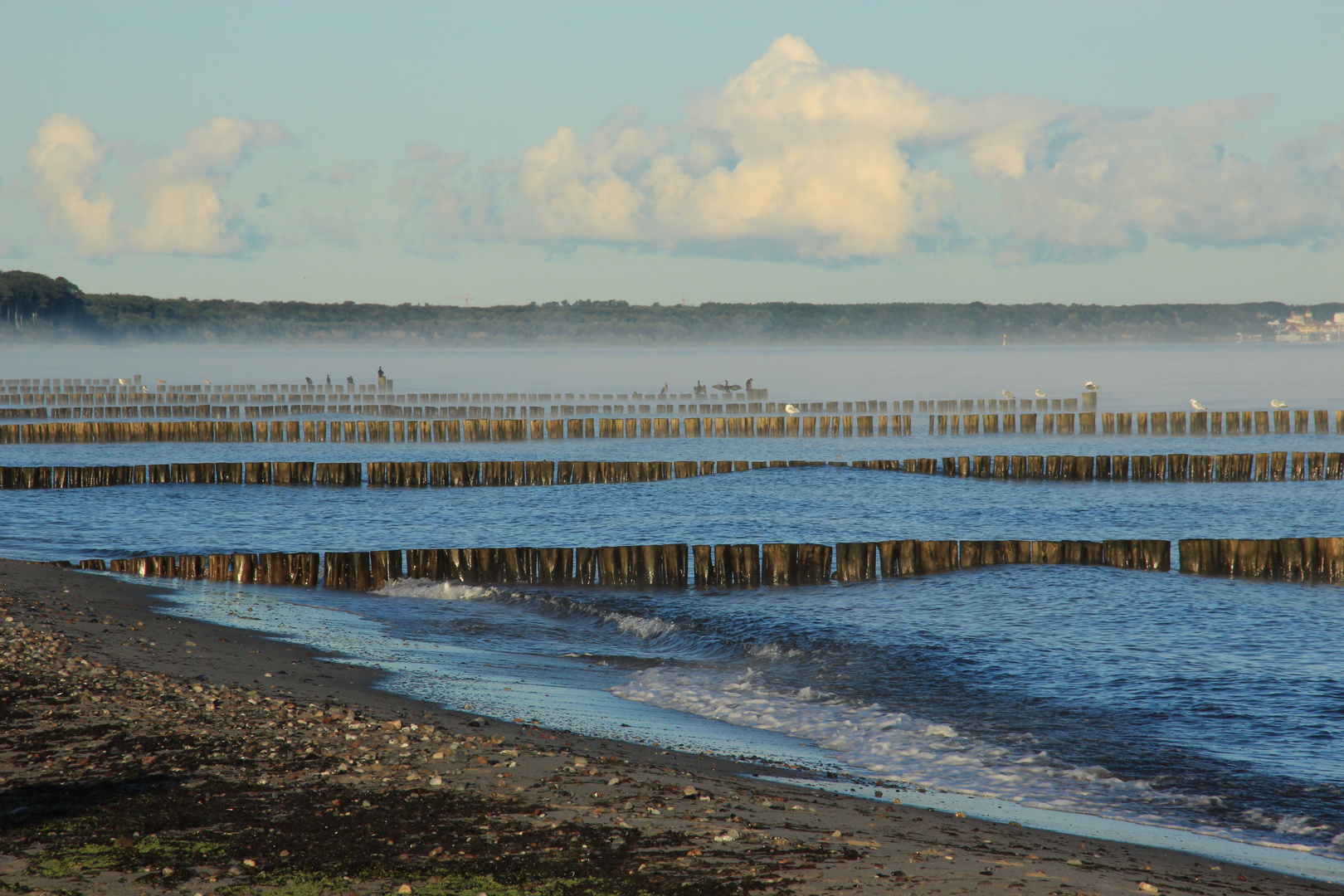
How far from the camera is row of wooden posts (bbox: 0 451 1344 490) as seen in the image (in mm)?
30250

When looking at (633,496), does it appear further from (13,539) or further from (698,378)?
(698,378)

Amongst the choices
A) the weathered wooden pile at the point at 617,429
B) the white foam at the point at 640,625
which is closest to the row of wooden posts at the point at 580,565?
the white foam at the point at 640,625

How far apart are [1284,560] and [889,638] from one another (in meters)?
7.98

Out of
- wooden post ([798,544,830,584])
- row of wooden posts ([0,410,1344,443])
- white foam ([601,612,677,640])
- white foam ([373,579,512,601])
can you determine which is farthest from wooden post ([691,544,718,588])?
row of wooden posts ([0,410,1344,443])

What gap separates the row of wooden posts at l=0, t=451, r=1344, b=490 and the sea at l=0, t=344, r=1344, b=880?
0.83 meters

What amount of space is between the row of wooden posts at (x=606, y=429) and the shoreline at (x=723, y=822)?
3761cm

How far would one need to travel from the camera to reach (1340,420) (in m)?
44.5

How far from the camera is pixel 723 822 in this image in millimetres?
6102

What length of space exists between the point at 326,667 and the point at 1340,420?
154 feet

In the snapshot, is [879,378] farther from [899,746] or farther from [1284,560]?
[899,746]

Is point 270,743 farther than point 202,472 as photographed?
No

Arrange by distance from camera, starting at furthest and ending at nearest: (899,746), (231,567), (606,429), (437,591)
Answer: (606,429), (231,567), (437,591), (899,746)

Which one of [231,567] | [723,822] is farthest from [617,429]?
[723,822]

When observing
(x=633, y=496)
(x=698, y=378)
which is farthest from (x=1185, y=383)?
(x=633, y=496)
